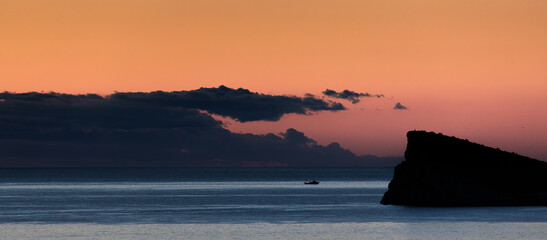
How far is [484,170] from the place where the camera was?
356ft

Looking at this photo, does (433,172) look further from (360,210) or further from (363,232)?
(363,232)

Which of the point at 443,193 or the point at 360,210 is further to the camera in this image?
the point at 360,210

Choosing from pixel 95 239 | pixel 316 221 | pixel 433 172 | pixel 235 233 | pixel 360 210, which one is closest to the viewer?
pixel 95 239

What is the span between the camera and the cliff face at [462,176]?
106188mm

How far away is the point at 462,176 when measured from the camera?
106562 mm

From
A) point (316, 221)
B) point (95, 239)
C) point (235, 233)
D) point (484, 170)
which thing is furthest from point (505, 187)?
point (95, 239)

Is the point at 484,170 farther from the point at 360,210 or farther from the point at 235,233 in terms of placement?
the point at 235,233

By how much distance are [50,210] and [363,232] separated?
50785 millimetres

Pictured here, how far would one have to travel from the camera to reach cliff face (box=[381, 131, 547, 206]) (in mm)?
106188

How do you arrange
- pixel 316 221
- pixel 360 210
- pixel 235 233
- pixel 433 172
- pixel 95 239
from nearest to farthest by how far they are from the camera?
pixel 95 239
pixel 235 233
pixel 316 221
pixel 433 172
pixel 360 210

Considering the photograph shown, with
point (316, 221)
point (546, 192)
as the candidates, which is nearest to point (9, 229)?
point (316, 221)

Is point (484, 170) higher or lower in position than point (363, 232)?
higher

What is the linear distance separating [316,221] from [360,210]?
19.7m

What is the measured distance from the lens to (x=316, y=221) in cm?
9531
